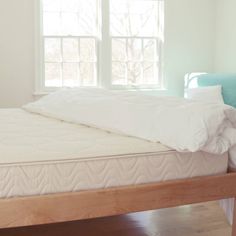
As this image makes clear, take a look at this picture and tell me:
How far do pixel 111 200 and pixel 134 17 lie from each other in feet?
12.3

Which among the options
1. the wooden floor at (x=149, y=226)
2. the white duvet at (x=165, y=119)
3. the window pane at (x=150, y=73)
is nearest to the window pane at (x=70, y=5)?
the window pane at (x=150, y=73)

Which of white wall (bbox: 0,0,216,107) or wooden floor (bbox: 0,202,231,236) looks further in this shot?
white wall (bbox: 0,0,216,107)

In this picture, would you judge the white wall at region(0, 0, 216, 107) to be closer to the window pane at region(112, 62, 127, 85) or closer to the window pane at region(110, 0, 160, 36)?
the window pane at region(110, 0, 160, 36)

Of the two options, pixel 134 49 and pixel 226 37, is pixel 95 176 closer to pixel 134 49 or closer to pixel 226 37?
pixel 134 49

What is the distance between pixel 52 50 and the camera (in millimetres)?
4797

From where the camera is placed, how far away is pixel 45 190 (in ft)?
5.52

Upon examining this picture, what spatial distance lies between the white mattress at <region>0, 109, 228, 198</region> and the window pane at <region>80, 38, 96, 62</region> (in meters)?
2.89

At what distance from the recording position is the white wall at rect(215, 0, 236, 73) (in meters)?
5.07

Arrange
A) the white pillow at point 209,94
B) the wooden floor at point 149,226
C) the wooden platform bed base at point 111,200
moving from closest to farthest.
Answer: the wooden platform bed base at point 111,200
the wooden floor at point 149,226
the white pillow at point 209,94

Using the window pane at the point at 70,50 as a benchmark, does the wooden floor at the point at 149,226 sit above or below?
below

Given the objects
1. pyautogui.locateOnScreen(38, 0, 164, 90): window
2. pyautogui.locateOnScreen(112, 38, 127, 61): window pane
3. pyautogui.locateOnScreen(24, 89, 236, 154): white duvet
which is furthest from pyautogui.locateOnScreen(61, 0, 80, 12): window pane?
pyautogui.locateOnScreen(24, 89, 236, 154): white duvet

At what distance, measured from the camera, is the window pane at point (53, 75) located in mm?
4793

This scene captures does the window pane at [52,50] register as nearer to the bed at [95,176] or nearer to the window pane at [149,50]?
the window pane at [149,50]

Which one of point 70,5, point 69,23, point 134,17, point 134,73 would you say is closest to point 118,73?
point 134,73
